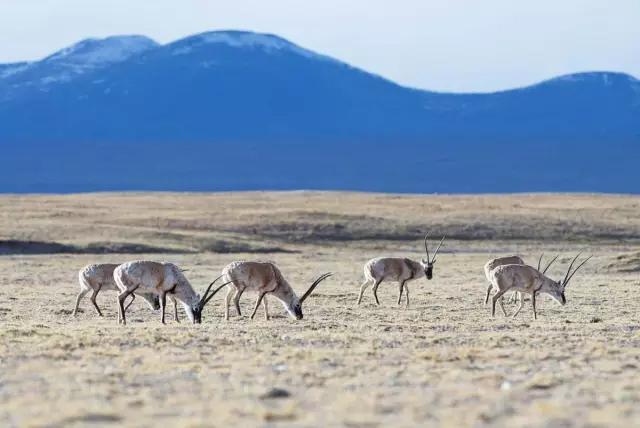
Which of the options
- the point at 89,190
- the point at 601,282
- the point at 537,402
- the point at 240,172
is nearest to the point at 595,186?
the point at 240,172

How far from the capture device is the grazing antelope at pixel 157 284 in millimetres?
21281

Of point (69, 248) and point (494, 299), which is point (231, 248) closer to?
point (69, 248)

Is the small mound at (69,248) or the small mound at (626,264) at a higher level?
the small mound at (69,248)

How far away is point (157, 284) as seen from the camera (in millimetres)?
21531

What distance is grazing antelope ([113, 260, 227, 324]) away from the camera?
2128 centimetres

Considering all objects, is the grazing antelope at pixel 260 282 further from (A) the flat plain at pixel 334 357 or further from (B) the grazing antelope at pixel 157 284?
(B) the grazing antelope at pixel 157 284

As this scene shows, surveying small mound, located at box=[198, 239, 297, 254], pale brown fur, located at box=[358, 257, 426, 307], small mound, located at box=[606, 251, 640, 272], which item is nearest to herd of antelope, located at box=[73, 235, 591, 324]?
pale brown fur, located at box=[358, 257, 426, 307]

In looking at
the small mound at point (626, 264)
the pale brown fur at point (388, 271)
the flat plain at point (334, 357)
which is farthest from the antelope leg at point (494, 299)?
the small mound at point (626, 264)

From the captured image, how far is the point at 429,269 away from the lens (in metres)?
27.6

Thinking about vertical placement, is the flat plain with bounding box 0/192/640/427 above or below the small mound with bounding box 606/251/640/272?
below

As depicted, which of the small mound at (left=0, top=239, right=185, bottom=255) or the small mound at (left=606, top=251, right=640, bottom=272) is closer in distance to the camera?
the small mound at (left=606, top=251, right=640, bottom=272)

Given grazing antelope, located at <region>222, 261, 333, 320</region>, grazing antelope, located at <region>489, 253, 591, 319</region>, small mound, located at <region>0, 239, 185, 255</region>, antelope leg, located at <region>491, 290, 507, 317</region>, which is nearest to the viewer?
grazing antelope, located at <region>222, 261, 333, 320</region>

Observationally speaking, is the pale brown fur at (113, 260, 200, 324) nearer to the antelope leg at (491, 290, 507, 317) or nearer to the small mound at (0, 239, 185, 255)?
the antelope leg at (491, 290, 507, 317)

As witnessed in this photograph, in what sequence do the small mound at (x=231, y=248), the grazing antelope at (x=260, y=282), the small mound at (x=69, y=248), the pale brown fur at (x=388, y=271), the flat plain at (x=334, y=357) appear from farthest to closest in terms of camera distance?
1. the small mound at (x=231, y=248)
2. the small mound at (x=69, y=248)
3. the pale brown fur at (x=388, y=271)
4. the grazing antelope at (x=260, y=282)
5. the flat plain at (x=334, y=357)
